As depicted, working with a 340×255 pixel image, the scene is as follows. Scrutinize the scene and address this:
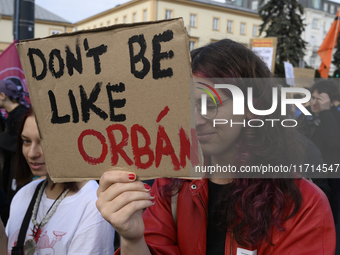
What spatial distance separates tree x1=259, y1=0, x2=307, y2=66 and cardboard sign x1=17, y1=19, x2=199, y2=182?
1020 inches

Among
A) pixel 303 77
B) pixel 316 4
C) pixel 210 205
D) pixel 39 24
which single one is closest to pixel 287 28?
pixel 303 77

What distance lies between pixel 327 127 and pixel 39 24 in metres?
48.9

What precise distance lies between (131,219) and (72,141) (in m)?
0.33

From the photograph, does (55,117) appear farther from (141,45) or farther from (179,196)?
(179,196)

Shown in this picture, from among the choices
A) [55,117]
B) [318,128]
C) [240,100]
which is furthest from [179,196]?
[318,128]

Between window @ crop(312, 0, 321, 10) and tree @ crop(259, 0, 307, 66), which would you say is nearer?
tree @ crop(259, 0, 307, 66)

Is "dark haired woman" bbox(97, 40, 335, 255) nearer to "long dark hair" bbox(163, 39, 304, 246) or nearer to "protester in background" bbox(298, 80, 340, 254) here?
"long dark hair" bbox(163, 39, 304, 246)

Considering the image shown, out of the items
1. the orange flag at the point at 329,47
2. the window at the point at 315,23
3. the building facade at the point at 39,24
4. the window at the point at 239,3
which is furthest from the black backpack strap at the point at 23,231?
the window at the point at 239,3

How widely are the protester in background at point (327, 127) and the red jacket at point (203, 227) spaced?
2179 millimetres

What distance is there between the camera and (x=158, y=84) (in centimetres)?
109

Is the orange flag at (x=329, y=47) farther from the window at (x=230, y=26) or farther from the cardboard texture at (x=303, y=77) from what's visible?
the window at (x=230, y=26)

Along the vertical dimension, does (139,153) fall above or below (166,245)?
above

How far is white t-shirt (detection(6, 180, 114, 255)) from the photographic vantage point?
1.62m

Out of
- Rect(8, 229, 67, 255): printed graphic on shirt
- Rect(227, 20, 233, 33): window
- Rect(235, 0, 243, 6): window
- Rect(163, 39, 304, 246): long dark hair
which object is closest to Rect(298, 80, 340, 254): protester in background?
Rect(163, 39, 304, 246): long dark hair
